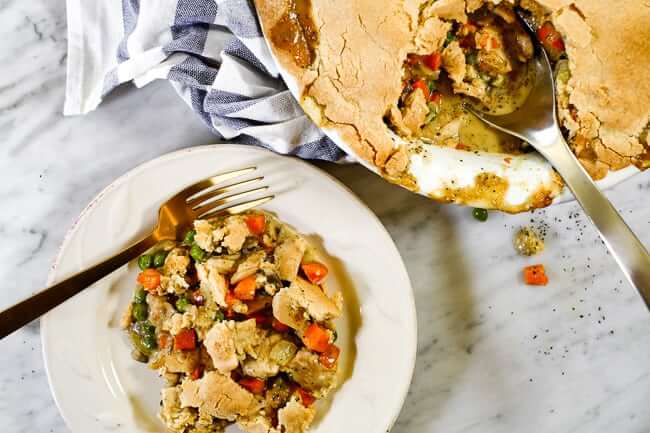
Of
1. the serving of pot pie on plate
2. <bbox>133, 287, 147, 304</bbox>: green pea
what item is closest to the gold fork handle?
<bbox>133, 287, 147, 304</bbox>: green pea

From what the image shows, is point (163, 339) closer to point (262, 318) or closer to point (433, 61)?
point (262, 318)

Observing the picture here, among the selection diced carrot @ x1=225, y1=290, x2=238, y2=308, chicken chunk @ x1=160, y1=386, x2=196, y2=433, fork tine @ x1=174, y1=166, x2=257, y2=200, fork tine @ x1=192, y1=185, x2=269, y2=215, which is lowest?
chicken chunk @ x1=160, y1=386, x2=196, y2=433

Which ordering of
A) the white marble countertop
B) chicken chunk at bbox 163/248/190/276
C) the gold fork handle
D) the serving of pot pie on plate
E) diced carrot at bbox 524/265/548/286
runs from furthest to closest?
diced carrot at bbox 524/265/548/286
the white marble countertop
chicken chunk at bbox 163/248/190/276
the gold fork handle
the serving of pot pie on plate

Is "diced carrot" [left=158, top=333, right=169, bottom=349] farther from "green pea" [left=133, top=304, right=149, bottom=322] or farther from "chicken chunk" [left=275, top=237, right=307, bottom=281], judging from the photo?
"chicken chunk" [left=275, top=237, right=307, bottom=281]

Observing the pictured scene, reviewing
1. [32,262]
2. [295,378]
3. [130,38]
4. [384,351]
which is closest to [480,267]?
[384,351]

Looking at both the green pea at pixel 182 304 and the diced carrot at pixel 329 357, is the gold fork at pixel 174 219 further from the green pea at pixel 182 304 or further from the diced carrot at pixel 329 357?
the diced carrot at pixel 329 357

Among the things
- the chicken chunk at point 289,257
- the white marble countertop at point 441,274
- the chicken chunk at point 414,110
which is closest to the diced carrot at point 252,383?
the chicken chunk at point 289,257
